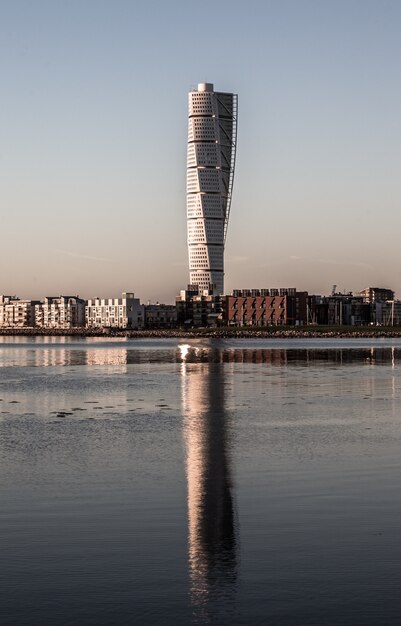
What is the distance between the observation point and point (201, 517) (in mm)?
14164

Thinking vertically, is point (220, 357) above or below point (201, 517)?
below

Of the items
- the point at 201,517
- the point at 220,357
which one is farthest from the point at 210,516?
the point at 220,357

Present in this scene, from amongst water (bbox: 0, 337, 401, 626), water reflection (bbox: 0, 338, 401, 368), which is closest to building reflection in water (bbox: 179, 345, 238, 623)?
water (bbox: 0, 337, 401, 626)

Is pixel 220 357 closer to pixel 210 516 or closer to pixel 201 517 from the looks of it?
pixel 210 516

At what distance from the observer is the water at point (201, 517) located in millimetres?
9938

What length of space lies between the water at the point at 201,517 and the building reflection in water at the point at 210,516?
4 centimetres

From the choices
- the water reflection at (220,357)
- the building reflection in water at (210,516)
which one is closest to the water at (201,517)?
the building reflection in water at (210,516)

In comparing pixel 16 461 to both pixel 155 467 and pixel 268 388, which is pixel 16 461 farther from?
pixel 268 388

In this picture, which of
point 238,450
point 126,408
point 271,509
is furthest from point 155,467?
point 126,408

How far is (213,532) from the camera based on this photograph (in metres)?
13.2

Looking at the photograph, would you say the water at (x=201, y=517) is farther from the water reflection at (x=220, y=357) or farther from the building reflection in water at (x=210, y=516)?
the water reflection at (x=220, y=357)

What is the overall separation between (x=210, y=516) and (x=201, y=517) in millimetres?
209

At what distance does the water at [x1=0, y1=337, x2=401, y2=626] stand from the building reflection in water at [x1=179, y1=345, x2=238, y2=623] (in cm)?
4

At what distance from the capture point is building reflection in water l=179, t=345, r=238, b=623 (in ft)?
33.8
